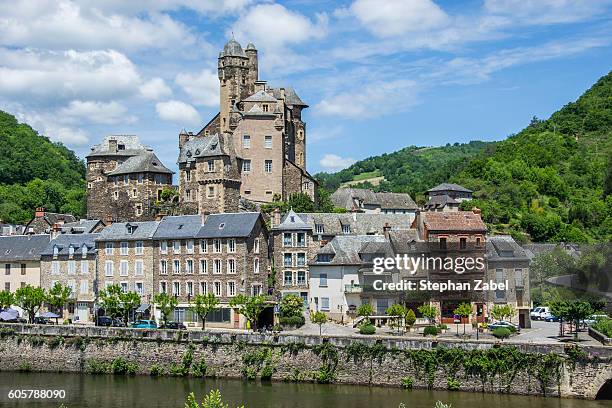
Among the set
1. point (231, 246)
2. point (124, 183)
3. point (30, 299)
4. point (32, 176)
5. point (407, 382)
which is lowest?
point (407, 382)

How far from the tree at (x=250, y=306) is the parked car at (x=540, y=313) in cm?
2132

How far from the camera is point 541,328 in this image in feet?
188

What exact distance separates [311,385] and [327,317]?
13994 mm

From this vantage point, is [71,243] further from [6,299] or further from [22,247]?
[6,299]

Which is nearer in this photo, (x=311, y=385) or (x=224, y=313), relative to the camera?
(x=311, y=385)

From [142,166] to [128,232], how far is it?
56.2 ft

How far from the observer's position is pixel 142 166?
83.3 metres

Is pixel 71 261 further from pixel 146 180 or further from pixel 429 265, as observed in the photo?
pixel 429 265

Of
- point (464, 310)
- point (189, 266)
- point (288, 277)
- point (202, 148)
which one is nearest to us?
point (464, 310)

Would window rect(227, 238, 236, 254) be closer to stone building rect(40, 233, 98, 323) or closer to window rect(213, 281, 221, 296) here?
window rect(213, 281, 221, 296)

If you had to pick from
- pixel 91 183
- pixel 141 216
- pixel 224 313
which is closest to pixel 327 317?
pixel 224 313

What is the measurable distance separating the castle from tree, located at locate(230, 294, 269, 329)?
20794 mm

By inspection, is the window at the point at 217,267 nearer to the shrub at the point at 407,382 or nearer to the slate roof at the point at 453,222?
the slate roof at the point at 453,222

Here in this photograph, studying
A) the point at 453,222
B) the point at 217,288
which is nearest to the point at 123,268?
the point at 217,288
